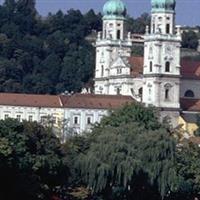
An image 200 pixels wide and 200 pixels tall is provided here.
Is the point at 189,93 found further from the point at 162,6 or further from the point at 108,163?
the point at 108,163

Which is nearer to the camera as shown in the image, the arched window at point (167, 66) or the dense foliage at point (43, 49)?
the arched window at point (167, 66)

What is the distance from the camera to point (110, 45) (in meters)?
114

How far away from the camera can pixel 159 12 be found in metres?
105

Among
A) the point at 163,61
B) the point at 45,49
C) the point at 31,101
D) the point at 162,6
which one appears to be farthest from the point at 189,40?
the point at 163,61

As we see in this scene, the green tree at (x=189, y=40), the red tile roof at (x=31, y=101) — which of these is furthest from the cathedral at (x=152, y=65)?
the green tree at (x=189, y=40)

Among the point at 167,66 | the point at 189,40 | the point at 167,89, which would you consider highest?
the point at 189,40

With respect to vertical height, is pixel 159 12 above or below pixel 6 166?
above

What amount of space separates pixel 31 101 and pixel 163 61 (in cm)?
938

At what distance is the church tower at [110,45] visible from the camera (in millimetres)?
112750

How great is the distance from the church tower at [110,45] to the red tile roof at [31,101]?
6825 mm

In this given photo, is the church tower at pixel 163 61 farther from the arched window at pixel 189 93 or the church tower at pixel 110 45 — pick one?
the church tower at pixel 110 45

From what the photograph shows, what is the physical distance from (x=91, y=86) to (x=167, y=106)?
27.8 metres

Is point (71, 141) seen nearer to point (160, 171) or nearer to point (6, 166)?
point (160, 171)

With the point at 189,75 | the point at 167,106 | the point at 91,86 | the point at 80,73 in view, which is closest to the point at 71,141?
the point at 167,106
